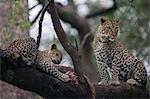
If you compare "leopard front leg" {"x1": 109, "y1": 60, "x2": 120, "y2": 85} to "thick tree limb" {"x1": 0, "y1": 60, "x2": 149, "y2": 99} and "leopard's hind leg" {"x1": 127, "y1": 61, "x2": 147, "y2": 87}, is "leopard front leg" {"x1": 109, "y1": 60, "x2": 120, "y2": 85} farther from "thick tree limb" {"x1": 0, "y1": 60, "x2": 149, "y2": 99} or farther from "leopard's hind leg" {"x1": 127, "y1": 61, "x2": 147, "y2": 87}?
"thick tree limb" {"x1": 0, "y1": 60, "x2": 149, "y2": 99}

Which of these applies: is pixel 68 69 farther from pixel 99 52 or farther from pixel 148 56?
pixel 148 56

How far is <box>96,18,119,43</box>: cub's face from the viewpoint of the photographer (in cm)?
661

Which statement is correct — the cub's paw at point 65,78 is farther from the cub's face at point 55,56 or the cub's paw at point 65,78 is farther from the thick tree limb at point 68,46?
the cub's face at point 55,56

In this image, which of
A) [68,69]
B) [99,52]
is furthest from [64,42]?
[99,52]

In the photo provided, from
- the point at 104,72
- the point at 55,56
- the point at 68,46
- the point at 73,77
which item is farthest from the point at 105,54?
the point at 68,46

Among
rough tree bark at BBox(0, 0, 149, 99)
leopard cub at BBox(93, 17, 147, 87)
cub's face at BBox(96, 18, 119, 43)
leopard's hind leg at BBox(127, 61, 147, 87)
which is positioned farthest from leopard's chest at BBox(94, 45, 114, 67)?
rough tree bark at BBox(0, 0, 149, 99)

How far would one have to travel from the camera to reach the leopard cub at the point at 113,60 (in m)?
6.50

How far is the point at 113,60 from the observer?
6551mm

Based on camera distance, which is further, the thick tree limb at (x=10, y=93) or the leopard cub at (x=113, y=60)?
the thick tree limb at (x=10, y=93)

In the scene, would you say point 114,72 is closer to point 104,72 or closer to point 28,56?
point 104,72

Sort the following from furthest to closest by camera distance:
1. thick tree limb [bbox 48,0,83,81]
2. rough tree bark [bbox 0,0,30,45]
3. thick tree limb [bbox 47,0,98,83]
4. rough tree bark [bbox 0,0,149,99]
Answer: thick tree limb [bbox 47,0,98,83], rough tree bark [bbox 0,0,30,45], thick tree limb [bbox 48,0,83,81], rough tree bark [bbox 0,0,149,99]

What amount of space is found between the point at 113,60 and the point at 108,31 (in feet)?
1.32

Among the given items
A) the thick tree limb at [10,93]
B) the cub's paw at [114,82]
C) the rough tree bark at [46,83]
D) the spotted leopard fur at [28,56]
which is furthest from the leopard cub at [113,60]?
the thick tree limb at [10,93]

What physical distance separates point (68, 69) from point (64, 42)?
1.04 metres
